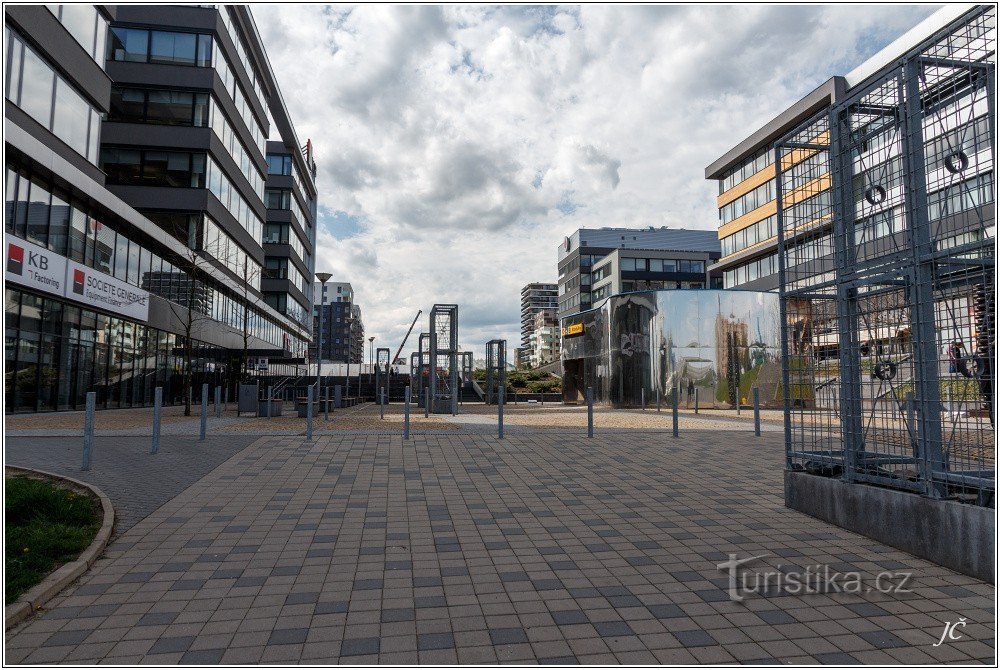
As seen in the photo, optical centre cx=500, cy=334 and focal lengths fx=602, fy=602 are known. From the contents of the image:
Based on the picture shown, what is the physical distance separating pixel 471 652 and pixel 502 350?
102 ft

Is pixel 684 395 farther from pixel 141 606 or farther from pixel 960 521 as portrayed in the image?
pixel 141 606

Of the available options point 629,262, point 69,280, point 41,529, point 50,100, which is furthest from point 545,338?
point 41,529

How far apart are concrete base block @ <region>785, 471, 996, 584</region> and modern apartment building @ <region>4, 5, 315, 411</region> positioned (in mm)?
20982

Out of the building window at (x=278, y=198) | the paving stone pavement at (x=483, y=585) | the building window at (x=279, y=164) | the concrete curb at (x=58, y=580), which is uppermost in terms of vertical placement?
the building window at (x=279, y=164)

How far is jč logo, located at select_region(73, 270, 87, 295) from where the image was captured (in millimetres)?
20969

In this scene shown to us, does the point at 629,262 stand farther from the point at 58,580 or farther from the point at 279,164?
the point at 58,580

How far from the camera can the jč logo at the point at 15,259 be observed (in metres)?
17.2

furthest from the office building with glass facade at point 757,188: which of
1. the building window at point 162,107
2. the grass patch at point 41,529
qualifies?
the grass patch at point 41,529

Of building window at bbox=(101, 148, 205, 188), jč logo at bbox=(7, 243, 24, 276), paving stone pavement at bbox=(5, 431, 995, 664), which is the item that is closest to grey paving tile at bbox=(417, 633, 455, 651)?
paving stone pavement at bbox=(5, 431, 995, 664)

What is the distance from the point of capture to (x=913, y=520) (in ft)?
15.6

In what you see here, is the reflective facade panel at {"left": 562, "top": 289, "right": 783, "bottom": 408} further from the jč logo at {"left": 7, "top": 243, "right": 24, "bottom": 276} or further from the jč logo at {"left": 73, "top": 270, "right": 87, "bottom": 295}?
the jč logo at {"left": 7, "top": 243, "right": 24, "bottom": 276}

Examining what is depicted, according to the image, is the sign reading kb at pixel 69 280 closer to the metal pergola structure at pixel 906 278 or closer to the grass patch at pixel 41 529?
the grass patch at pixel 41 529

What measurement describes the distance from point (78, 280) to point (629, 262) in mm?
67284

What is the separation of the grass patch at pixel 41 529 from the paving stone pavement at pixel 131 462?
1.11 ft
